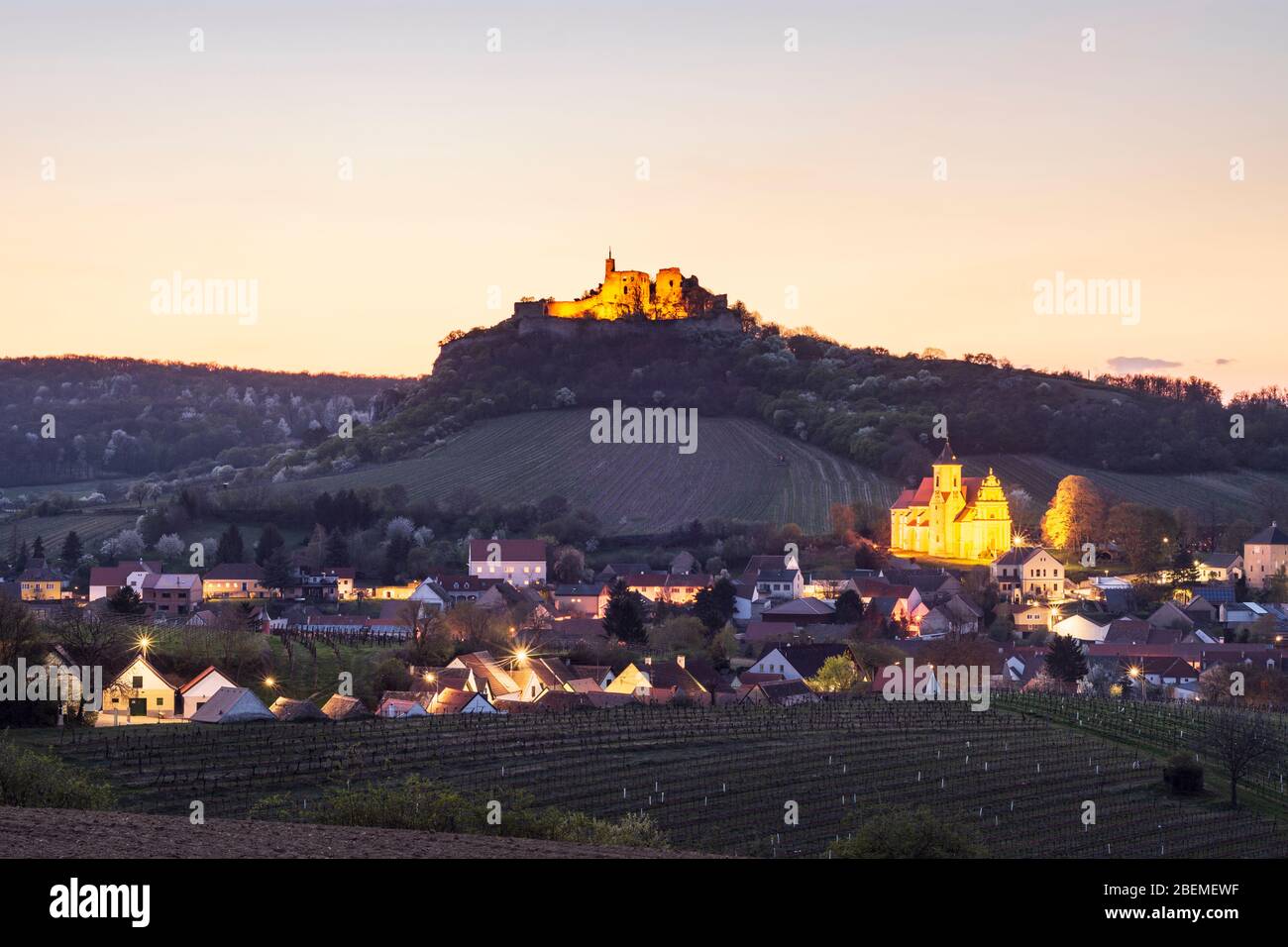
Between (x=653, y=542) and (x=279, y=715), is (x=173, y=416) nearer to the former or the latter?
(x=653, y=542)

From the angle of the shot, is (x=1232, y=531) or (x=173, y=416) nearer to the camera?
(x=1232, y=531)

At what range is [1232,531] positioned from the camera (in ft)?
Answer: 278

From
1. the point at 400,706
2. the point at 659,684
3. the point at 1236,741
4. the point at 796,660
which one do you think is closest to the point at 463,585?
the point at 796,660

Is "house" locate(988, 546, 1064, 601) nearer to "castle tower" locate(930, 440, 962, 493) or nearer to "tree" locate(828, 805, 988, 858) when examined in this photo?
"castle tower" locate(930, 440, 962, 493)

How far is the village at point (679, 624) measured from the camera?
148 ft

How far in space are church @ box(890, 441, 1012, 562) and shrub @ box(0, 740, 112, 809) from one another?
6788 cm

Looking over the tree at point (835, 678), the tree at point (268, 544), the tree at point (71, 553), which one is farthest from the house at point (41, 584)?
the tree at point (835, 678)

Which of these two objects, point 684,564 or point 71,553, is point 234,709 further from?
point 71,553

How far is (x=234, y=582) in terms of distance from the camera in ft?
249

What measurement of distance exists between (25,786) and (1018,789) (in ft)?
69.3
